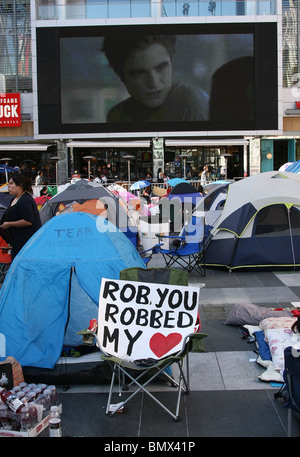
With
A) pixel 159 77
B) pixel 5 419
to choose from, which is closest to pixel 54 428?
pixel 5 419

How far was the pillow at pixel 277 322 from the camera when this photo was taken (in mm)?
5836

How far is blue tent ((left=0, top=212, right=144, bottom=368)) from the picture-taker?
214 inches

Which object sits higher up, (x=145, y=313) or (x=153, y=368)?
(x=145, y=313)

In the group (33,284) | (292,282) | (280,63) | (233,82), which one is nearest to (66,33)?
(233,82)

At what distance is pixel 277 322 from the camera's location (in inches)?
233

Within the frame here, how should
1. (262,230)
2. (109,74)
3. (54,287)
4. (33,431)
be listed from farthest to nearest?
1. (109,74)
2. (262,230)
3. (54,287)
4. (33,431)

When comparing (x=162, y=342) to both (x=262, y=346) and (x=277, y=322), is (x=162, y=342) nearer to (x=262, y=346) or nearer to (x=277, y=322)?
(x=262, y=346)

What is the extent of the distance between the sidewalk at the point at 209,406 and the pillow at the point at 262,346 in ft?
0.39

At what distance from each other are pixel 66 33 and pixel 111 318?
28433 millimetres

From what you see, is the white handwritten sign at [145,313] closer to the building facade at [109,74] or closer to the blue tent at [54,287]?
the blue tent at [54,287]

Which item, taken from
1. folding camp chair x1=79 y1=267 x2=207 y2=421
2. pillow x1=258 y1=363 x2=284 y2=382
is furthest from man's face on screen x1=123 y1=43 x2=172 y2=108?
pillow x1=258 y1=363 x2=284 y2=382

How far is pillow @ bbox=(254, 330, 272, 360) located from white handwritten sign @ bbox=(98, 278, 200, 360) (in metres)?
1.02

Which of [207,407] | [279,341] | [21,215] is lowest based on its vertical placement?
[207,407]

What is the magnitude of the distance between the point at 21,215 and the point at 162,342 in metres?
2.96
